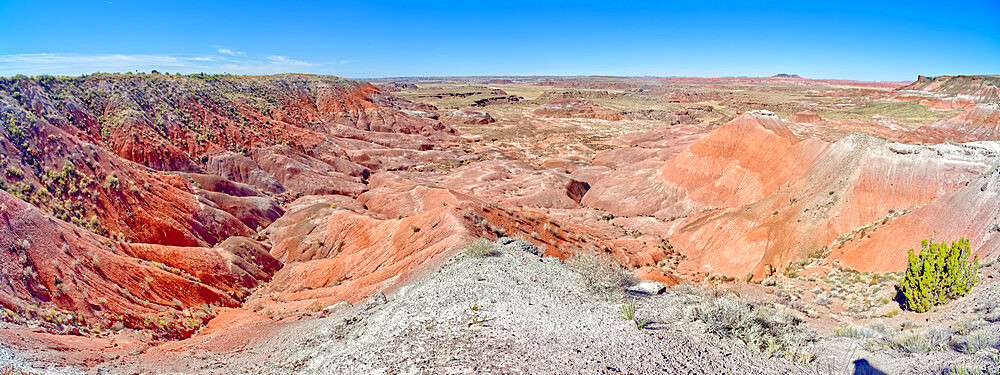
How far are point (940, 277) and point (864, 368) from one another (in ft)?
19.1

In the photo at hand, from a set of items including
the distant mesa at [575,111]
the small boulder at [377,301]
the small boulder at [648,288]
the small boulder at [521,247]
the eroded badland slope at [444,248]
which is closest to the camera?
the eroded badland slope at [444,248]

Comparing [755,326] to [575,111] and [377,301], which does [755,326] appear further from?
[575,111]

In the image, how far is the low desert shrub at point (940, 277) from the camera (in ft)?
32.6

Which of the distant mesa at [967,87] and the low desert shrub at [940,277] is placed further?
the distant mesa at [967,87]

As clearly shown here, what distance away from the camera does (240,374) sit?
8719 mm

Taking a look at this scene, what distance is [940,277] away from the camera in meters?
10.2

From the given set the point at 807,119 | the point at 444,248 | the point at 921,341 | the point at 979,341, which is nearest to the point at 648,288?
the point at 921,341

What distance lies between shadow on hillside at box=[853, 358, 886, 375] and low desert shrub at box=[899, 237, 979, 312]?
5.13m

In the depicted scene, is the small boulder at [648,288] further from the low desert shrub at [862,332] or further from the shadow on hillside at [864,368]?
the shadow on hillside at [864,368]

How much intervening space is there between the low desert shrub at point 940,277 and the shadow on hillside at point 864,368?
202 inches

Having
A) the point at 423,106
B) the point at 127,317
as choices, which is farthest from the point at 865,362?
the point at 423,106

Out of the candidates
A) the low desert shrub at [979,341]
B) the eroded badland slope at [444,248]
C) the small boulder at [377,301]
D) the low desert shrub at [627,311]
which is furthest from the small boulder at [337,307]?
the low desert shrub at [979,341]

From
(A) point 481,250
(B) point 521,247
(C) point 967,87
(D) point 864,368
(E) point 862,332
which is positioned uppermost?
(C) point 967,87

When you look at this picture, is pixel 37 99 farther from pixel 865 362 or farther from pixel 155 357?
pixel 865 362
